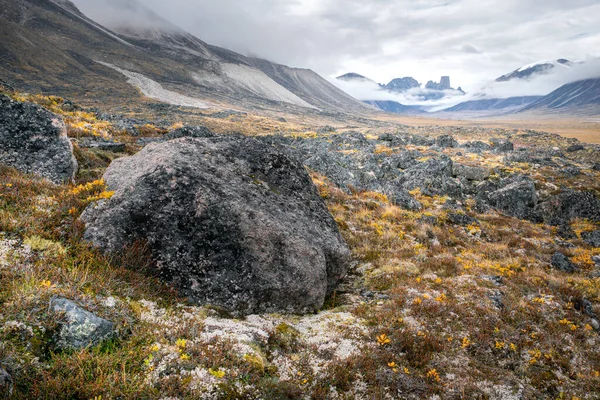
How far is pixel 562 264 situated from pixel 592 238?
6845mm

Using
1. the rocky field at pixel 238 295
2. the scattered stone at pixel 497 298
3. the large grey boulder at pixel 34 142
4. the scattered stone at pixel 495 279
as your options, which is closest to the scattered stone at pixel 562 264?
the rocky field at pixel 238 295

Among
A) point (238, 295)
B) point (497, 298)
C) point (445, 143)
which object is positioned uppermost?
point (445, 143)

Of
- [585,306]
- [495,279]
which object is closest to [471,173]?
[495,279]

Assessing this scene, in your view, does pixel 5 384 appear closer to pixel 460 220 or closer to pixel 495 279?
pixel 495 279

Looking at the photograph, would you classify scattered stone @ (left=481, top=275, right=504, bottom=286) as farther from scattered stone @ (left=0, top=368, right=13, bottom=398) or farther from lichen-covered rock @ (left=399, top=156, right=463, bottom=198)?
lichen-covered rock @ (left=399, top=156, right=463, bottom=198)

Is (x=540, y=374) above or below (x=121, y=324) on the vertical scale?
Result: below

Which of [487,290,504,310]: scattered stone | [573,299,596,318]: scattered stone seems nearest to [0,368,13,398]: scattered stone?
[487,290,504,310]: scattered stone

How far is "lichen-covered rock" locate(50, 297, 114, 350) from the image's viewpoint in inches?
162

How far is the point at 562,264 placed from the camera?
1227 centimetres

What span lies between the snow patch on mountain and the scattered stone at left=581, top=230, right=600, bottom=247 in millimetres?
154030

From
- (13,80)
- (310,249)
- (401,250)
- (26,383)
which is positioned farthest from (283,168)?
(13,80)

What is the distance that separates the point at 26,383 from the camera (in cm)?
345

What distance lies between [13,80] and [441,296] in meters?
160

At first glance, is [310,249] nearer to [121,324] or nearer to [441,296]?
[441,296]
